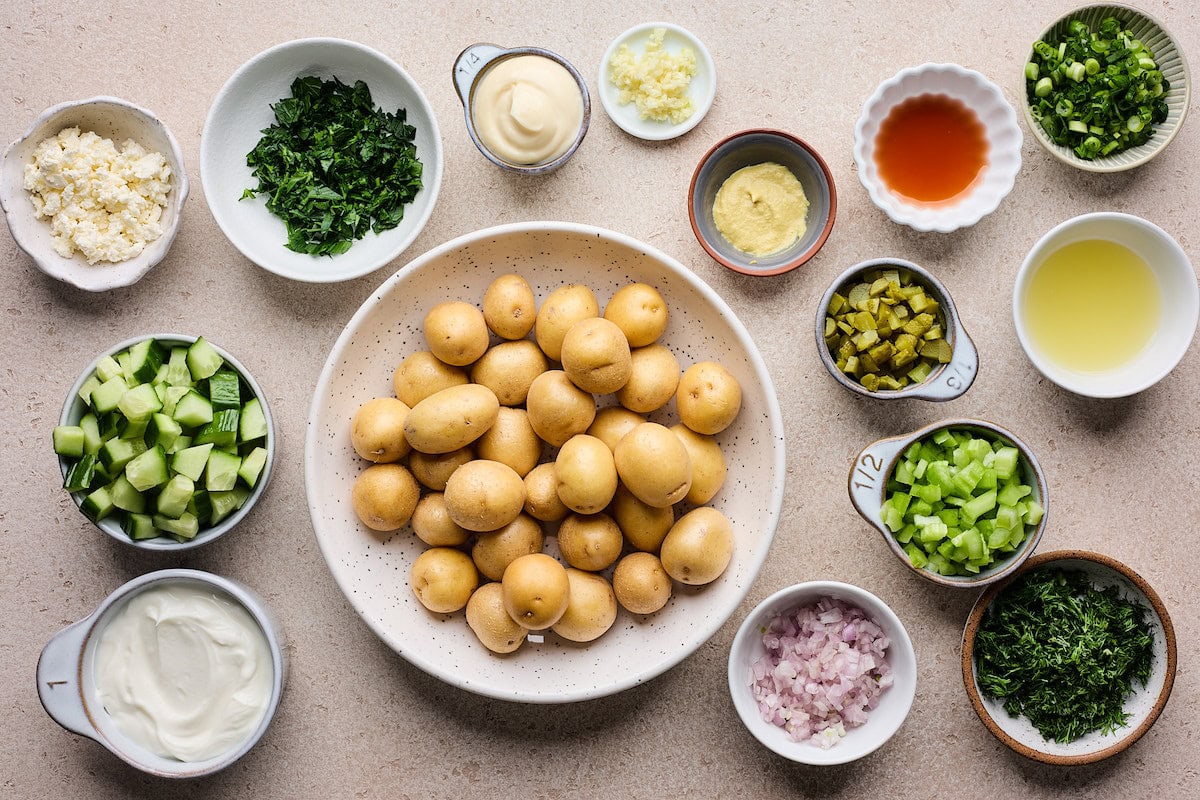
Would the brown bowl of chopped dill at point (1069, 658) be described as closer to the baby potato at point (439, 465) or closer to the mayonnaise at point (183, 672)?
the baby potato at point (439, 465)

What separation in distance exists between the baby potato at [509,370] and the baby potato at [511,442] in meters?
0.04

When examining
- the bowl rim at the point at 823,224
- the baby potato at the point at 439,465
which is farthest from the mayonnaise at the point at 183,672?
the bowl rim at the point at 823,224

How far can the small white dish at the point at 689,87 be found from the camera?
1973 mm

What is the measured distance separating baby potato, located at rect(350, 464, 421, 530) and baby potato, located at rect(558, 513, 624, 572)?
0.35 m

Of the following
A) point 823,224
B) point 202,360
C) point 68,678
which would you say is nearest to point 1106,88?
point 823,224

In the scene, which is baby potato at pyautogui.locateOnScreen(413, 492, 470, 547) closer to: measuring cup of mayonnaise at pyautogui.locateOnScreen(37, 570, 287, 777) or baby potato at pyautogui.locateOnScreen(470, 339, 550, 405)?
baby potato at pyautogui.locateOnScreen(470, 339, 550, 405)

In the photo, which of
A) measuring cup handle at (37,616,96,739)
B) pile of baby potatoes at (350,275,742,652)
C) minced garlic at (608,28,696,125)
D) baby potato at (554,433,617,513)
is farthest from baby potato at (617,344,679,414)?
measuring cup handle at (37,616,96,739)

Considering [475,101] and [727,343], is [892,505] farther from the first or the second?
[475,101]

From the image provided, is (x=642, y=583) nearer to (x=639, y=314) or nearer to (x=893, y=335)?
(x=639, y=314)

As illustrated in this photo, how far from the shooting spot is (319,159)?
6.41 feet

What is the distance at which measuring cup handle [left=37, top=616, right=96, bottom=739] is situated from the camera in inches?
71.6

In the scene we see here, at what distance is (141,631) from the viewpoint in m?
1.88

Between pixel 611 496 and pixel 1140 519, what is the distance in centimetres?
129

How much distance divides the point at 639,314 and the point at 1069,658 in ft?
3.88
